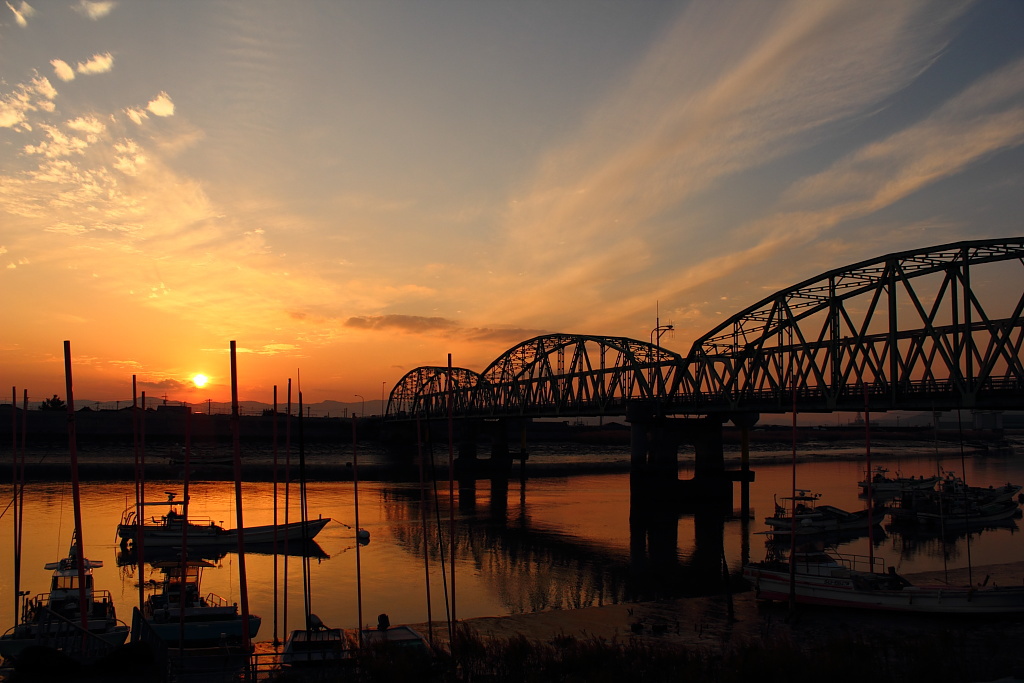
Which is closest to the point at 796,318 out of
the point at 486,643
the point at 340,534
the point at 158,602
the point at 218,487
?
the point at 340,534

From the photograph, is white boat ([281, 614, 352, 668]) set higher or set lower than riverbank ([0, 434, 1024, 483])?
higher

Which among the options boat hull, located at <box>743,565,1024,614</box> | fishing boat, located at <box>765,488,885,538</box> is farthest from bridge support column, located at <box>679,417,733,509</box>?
boat hull, located at <box>743,565,1024,614</box>

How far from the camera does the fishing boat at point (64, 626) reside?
22703mm

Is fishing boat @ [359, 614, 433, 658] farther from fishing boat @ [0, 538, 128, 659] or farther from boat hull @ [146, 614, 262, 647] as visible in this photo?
fishing boat @ [0, 538, 128, 659]

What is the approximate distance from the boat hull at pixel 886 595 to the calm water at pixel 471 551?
15.8 ft

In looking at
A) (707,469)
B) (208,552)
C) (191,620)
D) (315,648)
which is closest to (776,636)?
(315,648)

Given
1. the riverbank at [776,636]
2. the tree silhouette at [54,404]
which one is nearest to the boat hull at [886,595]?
the riverbank at [776,636]

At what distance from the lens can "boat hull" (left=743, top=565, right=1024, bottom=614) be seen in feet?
92.3

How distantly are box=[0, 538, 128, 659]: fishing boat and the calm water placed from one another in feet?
11.5

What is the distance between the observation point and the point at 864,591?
29594 mm

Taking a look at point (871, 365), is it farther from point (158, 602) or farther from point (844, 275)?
point (158, 602)

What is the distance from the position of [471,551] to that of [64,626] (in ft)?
86.2

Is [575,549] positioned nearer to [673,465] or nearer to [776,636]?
[776,636]

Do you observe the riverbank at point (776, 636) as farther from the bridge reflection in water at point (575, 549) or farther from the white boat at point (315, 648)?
the white boat at point (315, 648)
